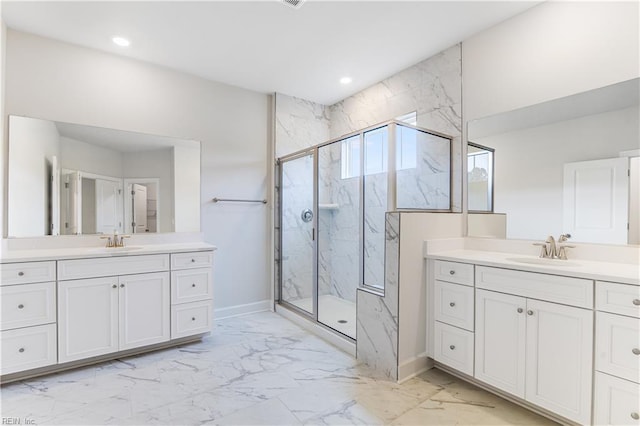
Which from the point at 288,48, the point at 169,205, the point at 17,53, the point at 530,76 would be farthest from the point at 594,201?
the point at 17,53

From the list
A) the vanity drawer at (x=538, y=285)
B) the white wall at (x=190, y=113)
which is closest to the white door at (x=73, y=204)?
the white wall at (x=190, y=113)

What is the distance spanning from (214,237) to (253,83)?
5.80ft

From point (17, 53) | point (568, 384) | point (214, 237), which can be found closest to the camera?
point (568, 384)

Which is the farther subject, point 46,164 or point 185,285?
point 185,285

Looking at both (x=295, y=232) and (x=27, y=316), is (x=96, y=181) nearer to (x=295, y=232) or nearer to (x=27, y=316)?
(x=27, y=316)

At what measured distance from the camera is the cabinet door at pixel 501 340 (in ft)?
5.74

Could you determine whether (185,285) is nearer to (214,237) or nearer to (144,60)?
(214,237)

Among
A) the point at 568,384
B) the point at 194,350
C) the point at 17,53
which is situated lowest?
the point at 194,350

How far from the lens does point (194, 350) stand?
261 cm

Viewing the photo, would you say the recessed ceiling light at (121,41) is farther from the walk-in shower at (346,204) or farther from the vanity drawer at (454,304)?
the vanity drawer at (454,304)

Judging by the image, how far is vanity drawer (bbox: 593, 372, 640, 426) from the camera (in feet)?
4.51

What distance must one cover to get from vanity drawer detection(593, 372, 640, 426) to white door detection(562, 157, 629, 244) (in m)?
0.83

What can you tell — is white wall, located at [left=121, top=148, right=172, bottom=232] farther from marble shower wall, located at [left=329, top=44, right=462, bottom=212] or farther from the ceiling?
marble shower wall, located at [left=329, top=44, right=462, bottom=212]

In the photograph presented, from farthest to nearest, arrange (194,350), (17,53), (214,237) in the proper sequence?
(214,237)
(194,350)
(17,53)
